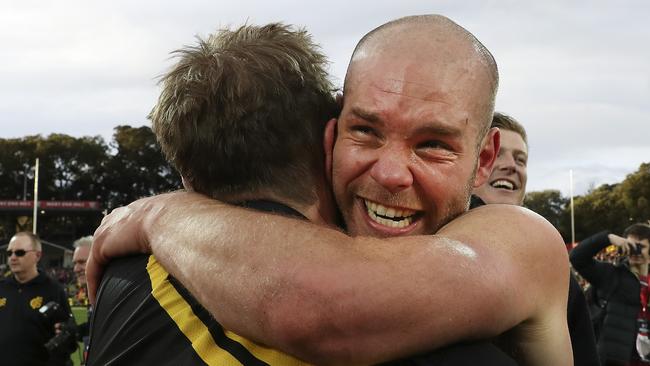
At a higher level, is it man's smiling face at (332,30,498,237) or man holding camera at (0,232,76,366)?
man's smiling face at (332,30,498,237)

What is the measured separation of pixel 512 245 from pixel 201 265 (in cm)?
77

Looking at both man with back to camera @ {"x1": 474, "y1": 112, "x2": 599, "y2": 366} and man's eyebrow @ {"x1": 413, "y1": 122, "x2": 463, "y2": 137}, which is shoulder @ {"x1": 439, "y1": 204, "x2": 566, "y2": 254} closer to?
man's eyebrow @ {"x1": 413, "y1": 122, "x2": 463, "y2": 137}

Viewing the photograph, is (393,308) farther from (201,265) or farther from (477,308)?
(201,265)

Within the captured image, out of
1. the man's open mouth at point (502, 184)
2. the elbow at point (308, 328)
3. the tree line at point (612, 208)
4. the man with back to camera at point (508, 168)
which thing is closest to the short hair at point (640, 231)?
the man with back to camera at point (508, 168)

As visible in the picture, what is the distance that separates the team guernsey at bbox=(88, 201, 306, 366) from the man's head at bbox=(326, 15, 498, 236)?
1.19 feet

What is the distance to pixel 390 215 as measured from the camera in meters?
2.27

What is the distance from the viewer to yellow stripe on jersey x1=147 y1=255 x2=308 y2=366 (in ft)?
5.77

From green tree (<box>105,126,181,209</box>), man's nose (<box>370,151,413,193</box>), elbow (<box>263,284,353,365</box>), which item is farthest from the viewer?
green tree (<box>105,126,181,209</box>)

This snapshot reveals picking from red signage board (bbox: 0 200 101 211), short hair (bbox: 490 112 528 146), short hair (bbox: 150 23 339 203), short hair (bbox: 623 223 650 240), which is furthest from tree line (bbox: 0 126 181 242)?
short hair (bbox: 150 23 339 203)

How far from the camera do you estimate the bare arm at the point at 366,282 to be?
1.60m

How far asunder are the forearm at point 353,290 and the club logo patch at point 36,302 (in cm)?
910

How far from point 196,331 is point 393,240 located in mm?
581

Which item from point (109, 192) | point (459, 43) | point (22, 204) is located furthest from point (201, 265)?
point (109, 192)

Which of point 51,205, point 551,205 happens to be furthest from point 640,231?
point 551,205
